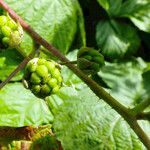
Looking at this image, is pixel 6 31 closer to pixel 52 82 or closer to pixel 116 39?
pixel 52 82

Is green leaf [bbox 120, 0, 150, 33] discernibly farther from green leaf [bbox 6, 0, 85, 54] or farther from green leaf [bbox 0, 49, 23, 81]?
green leaf [bbox 0, 49, 23, 81]

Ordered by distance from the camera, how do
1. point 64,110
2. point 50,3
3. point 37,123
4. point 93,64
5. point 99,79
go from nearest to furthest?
point 93,64
point 64,110
point 37,123
point 50,3
point 99,79

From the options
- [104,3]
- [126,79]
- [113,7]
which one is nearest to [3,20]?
[104,3]

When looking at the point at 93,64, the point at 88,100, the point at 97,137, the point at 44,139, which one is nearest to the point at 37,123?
the point at 44,139

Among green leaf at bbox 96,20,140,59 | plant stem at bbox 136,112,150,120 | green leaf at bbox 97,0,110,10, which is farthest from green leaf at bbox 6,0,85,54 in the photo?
plant stem at bbox 136,112,150,120

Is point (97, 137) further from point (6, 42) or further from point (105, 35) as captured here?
point (105, 35)

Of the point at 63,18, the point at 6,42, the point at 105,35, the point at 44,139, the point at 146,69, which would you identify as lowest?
the point at 146,69

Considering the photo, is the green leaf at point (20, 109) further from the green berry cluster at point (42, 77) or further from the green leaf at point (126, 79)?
the green leaf at point (126, 79)
